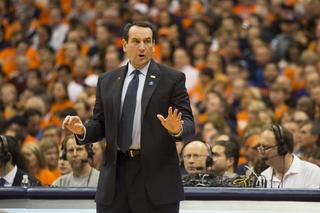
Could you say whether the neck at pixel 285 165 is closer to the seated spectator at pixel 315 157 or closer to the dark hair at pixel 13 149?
the seated spectator at pixel 315 157

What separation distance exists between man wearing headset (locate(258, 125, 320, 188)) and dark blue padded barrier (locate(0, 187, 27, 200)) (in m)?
2.16

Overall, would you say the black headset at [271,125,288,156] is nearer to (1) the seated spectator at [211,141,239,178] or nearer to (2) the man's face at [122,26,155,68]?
(1) the seated spectator at [211,141,239,178]

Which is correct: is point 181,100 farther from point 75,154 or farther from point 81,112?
point 81,112

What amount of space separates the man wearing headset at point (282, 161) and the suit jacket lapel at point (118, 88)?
6.73ft

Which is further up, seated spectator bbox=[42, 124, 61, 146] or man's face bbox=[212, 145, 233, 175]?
seated spectator bbox=[42, 124, 61, 146]

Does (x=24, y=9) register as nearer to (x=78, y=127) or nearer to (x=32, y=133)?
Answer: (x=32, y=133)

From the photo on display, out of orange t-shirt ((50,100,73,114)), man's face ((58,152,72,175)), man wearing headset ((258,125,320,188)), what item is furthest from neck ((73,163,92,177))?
orange t-shirt ((50,100,73,114))

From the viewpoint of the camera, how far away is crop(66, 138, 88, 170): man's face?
15.8 feet

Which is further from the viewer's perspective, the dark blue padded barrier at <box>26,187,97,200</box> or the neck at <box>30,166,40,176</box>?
the neck at <box>30,166,40,176</box>

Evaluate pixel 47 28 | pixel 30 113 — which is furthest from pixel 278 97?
pixel 47 28

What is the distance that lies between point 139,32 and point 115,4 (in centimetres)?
869

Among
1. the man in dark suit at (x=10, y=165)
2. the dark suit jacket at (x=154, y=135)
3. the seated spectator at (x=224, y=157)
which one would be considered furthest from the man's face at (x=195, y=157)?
the dark suit jacket at (x=154, y=135)

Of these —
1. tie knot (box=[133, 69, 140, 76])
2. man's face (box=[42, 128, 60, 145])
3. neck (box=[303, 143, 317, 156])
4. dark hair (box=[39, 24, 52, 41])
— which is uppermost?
dark hair (box=[39, 24, 52, 41])

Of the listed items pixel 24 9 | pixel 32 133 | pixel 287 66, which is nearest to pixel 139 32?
pixel 32 133
